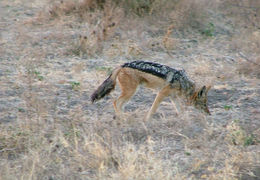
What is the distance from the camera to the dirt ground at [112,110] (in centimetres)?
541

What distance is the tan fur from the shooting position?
25.2ft

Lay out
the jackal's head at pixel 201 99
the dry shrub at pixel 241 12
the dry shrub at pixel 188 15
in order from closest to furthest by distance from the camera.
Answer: the jackal's head at pixel 201 99 < the dry shrub at pixel 188 15 < the dry shrub at pixel 241 12

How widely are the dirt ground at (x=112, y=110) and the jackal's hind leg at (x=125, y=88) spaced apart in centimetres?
20

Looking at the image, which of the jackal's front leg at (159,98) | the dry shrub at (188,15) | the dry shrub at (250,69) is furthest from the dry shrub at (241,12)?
the jackal's front leg at (159,98)

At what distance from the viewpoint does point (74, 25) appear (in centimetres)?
1313

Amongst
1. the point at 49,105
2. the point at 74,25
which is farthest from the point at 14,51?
the point at 49,105

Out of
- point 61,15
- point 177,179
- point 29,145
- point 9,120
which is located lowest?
point 61,15

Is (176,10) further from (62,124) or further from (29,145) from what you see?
(29,145)

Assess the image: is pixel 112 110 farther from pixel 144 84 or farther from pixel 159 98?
pixel 159 98

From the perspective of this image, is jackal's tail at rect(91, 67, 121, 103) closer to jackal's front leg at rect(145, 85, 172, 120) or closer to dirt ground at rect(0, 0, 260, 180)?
dirt ground at rect(0, 0, 260, 180)

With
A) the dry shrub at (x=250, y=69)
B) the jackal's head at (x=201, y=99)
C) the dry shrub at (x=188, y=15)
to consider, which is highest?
the jackal's head at (x=201, y=99)

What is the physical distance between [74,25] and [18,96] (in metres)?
5.37

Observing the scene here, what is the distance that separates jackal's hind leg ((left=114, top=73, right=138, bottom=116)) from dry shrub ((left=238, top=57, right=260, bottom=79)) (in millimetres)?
3359

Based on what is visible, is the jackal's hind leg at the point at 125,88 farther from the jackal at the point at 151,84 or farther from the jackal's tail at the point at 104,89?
the jackal's tail at the point at 104,89
